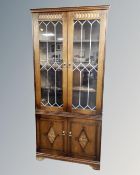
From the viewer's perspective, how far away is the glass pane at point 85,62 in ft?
5.90

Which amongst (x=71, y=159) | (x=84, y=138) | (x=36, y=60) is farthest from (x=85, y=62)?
(x=71, y=159)

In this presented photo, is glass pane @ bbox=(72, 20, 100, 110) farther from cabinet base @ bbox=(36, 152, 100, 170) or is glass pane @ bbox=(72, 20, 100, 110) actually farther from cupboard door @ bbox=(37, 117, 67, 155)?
cabinet base @ bbox=(36, 152, 100, 170)

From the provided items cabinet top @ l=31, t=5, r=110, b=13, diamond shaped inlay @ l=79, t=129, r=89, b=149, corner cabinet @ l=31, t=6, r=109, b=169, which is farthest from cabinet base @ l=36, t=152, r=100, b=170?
cabinet top @ l=31, t=5, r=110, b=13

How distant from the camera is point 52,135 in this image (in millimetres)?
2084

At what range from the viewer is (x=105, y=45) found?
175 cm

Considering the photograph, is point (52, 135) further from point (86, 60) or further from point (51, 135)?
point (86, 60)

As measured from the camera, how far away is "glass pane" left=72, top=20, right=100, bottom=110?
5.90 ft

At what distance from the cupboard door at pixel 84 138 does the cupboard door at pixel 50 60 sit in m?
0.24

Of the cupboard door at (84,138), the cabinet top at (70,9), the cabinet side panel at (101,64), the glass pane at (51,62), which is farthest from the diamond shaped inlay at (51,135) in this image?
the cabinet top at (70,9)

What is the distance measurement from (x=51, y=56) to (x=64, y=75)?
24 cm
